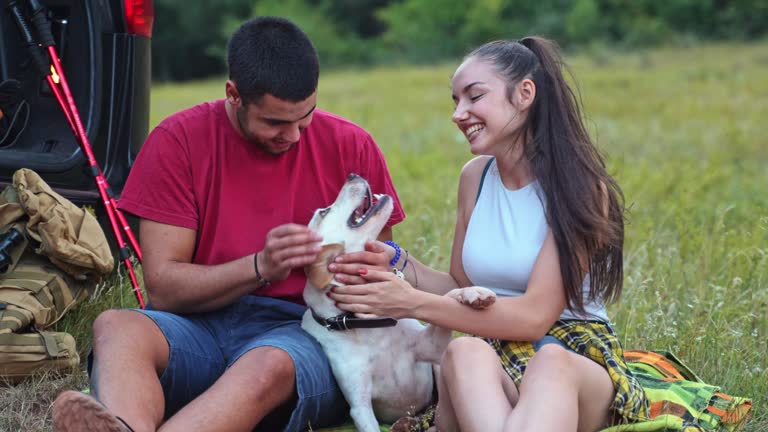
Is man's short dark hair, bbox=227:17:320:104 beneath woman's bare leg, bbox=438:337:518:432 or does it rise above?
above

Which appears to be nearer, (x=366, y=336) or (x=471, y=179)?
(x=366, y=336)

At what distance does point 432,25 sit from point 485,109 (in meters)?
28.5

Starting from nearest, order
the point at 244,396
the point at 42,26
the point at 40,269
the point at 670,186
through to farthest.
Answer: the point at 244,396 → the point at 40,269 → the point at 42,26 → the point at 670,186

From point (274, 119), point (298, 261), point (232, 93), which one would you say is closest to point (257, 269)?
point (298, 261)

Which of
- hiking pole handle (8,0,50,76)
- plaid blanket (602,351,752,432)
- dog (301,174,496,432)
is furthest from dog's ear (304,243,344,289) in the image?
hiking pole handle (8,0,50,76)

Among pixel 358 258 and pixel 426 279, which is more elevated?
pixel 358 258

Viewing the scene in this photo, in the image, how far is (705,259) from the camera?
201 inches

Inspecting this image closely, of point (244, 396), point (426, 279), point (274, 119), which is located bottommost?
point (244, 396)

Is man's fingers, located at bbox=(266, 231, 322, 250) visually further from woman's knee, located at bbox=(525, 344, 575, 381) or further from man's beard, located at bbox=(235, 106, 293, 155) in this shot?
woman's knee, located at bbox=(525, 344, 575, 381)

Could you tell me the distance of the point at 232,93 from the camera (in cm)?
330

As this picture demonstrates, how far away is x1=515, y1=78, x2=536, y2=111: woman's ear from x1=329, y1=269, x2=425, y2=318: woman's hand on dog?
74cm

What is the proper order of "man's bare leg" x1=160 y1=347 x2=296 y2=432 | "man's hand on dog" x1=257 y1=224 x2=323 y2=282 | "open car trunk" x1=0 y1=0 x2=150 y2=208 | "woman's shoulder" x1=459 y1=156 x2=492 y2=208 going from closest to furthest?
"man's bare leg" x1=160 y1=347 x2=296 y2=432, "man's hand on dog" x1=257 y1=224 x2=323 y2=282, "woman's shoulder" x1=459 y1=156 x2=492 y2=208, "open car trunk" x1=0 y1=0 x2=150 y2=208

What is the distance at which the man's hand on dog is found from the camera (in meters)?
2.96

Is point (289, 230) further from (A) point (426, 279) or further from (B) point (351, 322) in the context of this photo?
(A) point (426, 279)
